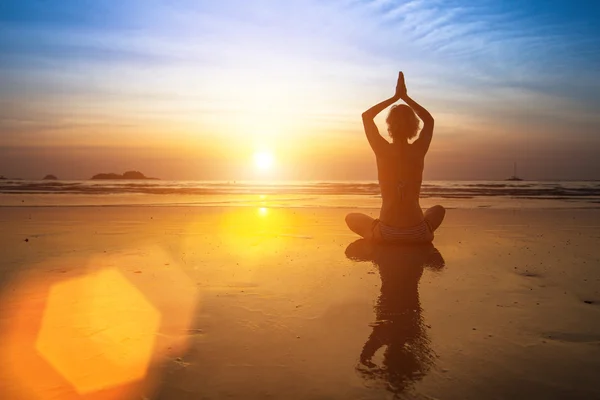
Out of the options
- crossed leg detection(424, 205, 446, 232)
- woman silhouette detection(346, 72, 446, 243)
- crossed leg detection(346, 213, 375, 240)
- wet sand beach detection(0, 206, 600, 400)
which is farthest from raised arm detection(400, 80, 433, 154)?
wet sand beach detection(0, 206, 600, 400)

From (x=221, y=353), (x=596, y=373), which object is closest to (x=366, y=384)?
(x=221, y=353)

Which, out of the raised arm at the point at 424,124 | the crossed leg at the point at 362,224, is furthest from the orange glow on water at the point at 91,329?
the raised arm at the point at 424,124

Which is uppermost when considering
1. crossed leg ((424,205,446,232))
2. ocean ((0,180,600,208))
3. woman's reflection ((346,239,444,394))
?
crossed leg ((424,205,446,232))

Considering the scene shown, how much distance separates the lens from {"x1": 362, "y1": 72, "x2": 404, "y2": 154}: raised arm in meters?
8.03

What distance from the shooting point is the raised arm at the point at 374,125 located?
8.03 metres

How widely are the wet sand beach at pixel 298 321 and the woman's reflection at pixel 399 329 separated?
2 cm

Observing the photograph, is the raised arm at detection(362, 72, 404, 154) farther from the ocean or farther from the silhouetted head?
the ocean

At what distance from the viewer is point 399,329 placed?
12.3 ft

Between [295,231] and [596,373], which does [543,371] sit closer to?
[596,373]

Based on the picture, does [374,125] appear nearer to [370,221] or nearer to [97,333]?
[370,221]

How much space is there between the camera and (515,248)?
7988mm

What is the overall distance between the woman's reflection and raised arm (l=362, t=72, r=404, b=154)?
211cm

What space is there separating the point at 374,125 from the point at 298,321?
16.9ft

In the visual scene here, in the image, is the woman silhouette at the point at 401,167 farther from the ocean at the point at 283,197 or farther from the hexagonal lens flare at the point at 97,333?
the ocean at the point at 283,197
